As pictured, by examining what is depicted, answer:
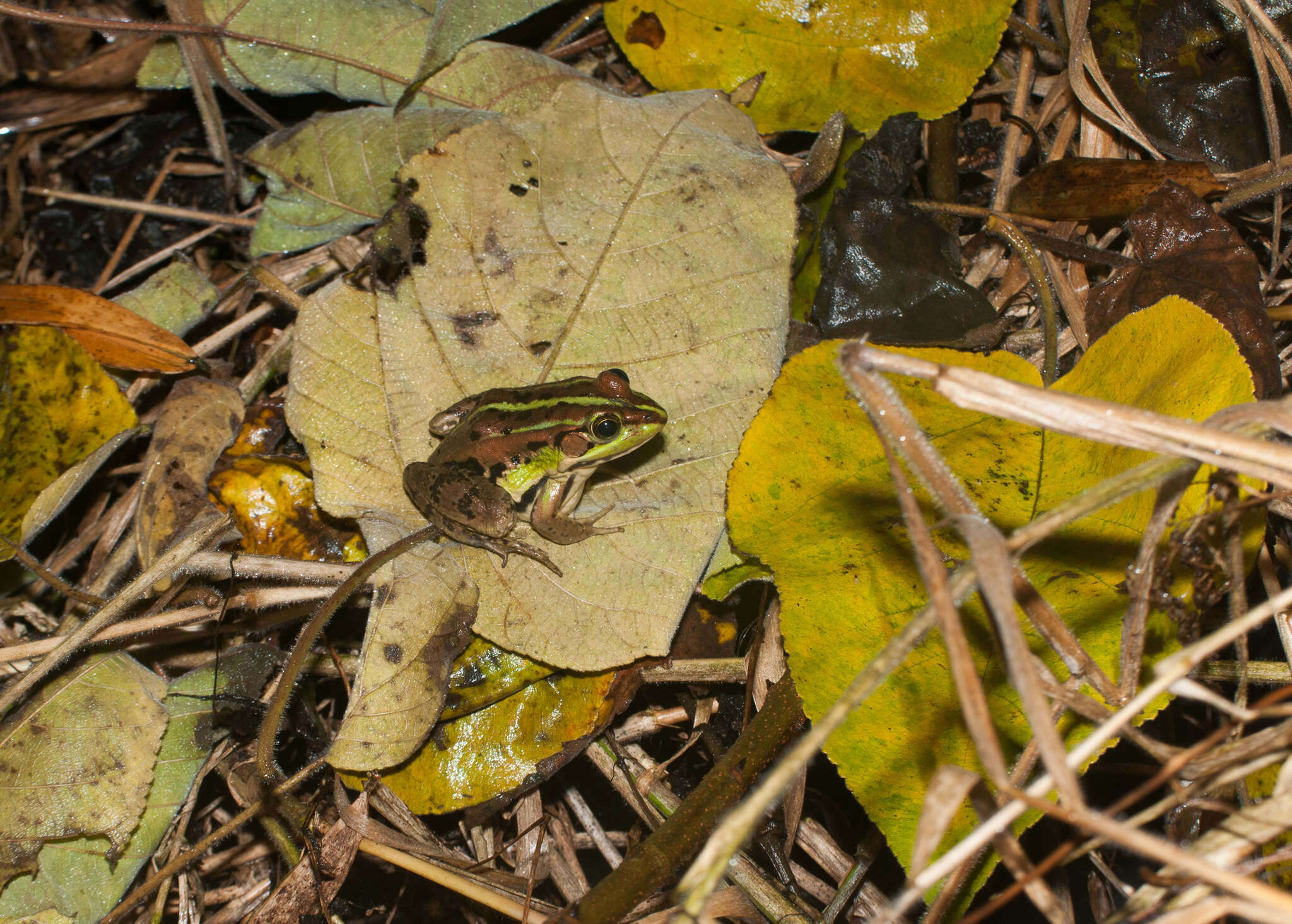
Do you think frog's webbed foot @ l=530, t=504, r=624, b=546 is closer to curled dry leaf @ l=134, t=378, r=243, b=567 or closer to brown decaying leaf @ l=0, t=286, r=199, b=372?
curled dry leaf @ l=134, t=378, r=243, b=567

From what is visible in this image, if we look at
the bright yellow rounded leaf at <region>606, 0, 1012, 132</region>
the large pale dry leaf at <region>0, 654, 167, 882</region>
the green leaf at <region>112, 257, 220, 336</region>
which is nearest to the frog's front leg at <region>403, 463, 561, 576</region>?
the large pale dry leaf at <region>0, 654, 167, 882</region>

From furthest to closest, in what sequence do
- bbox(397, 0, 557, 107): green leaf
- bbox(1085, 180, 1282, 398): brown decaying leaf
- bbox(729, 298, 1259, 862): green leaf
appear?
bbox(397, 0, 557, 107): green leaf
bbox(1085, 180, 1282, 398): brown decaying leaf
bbox(729, 298, 1259, 862): green leaf

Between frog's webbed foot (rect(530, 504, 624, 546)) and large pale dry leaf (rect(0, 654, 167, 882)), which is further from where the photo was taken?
frog's webbed foot (rect(530, 504, 624, 546))

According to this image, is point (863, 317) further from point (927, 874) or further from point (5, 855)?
point (5, 855)

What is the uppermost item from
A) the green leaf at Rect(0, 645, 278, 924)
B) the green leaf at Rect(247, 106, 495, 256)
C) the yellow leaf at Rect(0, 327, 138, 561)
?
the green leaf at Rect(247, 106, 495, 256)

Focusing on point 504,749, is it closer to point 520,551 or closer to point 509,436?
point 520,551

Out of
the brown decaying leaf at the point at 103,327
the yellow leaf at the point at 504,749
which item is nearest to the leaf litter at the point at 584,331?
the yellow leaf at the point at 504,749

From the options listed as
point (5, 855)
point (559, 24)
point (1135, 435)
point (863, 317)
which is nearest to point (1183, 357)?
point (1135, 435)
